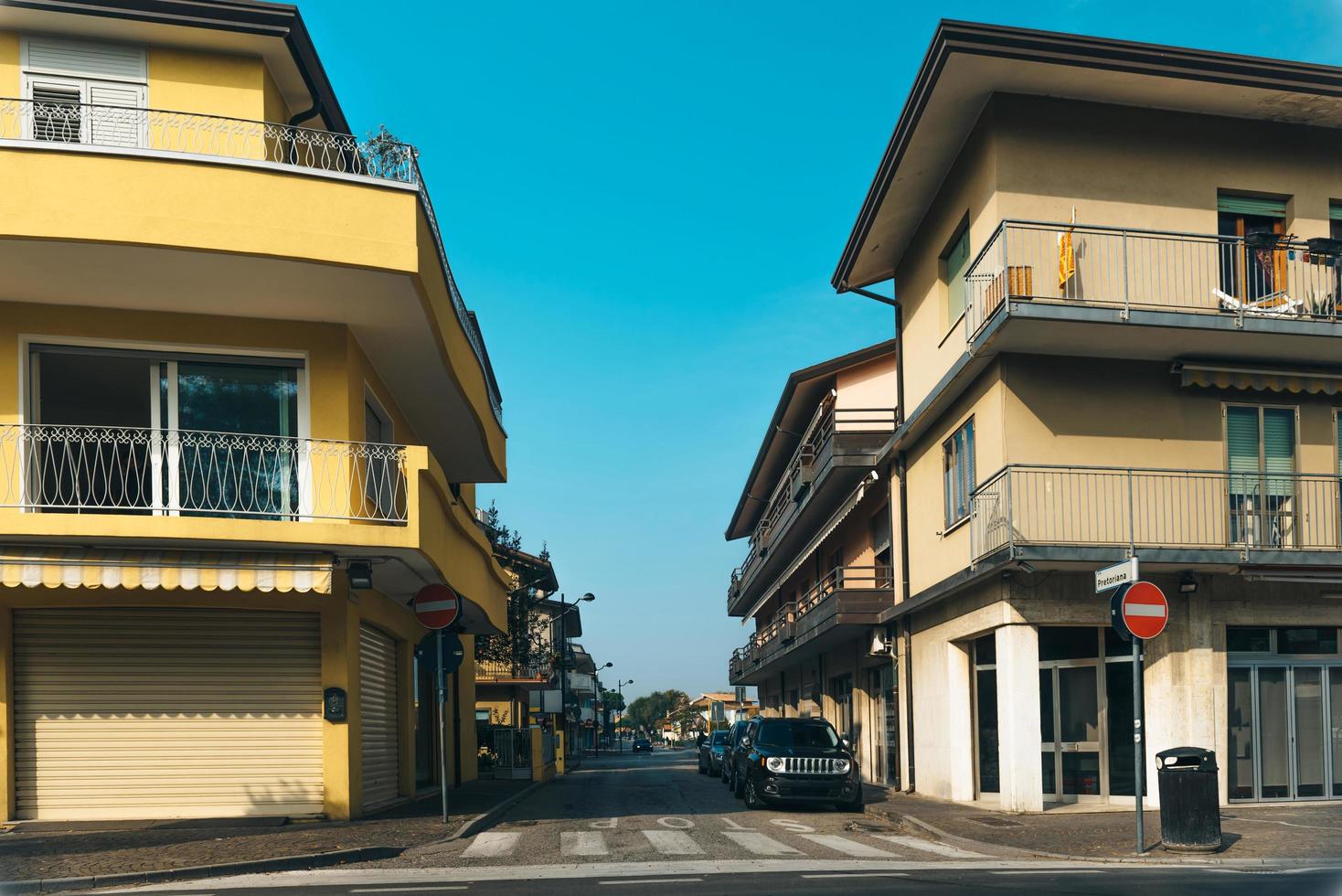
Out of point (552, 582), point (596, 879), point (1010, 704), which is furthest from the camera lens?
point (552, 582)

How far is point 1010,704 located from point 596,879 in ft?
29.0

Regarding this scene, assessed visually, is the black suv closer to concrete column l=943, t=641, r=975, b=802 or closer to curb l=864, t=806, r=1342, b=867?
concrete column l=943, t=641, r=975, b=802

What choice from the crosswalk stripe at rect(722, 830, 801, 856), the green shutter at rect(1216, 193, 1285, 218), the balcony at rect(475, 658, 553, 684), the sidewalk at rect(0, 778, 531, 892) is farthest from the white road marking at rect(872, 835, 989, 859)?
the balcony at rect(475, 658, 553, 684)

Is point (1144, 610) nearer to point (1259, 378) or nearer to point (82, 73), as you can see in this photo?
point (1259, 378)

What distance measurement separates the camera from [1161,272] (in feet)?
59.2

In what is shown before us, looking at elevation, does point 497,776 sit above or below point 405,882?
below

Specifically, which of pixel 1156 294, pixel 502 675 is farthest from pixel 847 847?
pixel 502 675

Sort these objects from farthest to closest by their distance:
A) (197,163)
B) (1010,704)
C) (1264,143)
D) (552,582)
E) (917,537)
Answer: (552,582) < (917,537) < (1264,143) < (1010,704) < (197,163)

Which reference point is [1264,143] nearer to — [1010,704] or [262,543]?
[1010,704]

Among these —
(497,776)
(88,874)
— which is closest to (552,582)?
(497,776)

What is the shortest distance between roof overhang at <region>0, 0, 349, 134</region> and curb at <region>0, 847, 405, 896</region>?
1083 cm

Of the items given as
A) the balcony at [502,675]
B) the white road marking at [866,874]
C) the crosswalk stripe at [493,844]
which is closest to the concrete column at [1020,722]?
the white road marking at [866,874]

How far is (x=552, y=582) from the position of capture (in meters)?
68.1

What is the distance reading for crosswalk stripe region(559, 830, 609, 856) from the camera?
42.6 ft
